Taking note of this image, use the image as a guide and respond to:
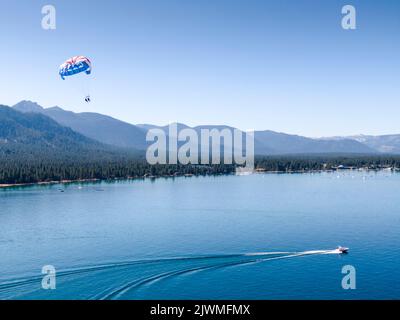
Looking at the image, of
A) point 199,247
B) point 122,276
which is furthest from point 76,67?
point 199,247

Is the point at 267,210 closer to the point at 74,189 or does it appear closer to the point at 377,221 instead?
the point at 377,221

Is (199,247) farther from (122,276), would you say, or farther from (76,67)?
(76,67)

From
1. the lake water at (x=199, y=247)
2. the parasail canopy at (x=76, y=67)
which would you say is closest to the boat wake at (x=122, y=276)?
the lake water at (x=199, y=247)

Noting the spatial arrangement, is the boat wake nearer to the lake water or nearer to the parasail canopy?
the lake water

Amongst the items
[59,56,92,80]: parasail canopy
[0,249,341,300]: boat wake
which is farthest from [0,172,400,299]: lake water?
[59,56,92,80]: parasail canopy

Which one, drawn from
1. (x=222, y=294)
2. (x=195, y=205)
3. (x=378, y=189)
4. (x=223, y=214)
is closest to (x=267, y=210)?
(x=223, y=214)
